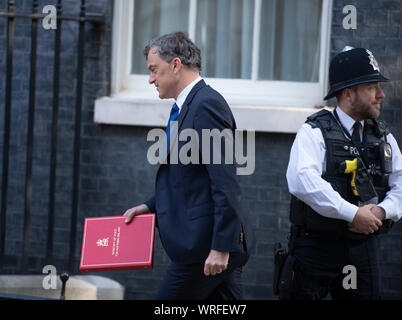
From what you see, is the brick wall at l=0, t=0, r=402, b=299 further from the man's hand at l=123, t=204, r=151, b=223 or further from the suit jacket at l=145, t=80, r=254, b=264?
the suit jacket at l=145, t=80, r=254, b=264

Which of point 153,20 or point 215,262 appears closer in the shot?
point 215,262

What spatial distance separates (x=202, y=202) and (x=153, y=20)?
3256 mm

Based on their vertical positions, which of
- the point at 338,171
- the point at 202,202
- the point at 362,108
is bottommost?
the point at 202,202

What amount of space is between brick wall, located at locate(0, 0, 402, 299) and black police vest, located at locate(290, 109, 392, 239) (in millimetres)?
1915

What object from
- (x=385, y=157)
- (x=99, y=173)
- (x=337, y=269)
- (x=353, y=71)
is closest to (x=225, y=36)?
(x=99, y=173)

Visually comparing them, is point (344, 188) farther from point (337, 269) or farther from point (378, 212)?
point (337, 269)

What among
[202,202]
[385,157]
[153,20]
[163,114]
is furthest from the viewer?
[153,20]

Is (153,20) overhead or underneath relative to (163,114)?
overhead

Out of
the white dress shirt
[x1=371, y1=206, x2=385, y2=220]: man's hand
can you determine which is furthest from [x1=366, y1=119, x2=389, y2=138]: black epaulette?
[x1=371, y1=206, x2=385, y2=220]: man's hand

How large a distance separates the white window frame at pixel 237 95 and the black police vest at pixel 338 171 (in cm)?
184

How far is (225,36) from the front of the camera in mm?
6758

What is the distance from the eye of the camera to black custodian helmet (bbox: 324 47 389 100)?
4387 mm

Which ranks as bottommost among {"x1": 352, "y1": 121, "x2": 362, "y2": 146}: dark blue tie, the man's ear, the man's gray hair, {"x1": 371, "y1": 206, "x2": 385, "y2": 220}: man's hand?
{"x1": 371, "y1": 206, "x2": 385, "y2": 220}: man's hand

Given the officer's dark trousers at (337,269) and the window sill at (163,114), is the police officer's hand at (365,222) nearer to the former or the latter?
the officer's dark trousers at (337,269)
